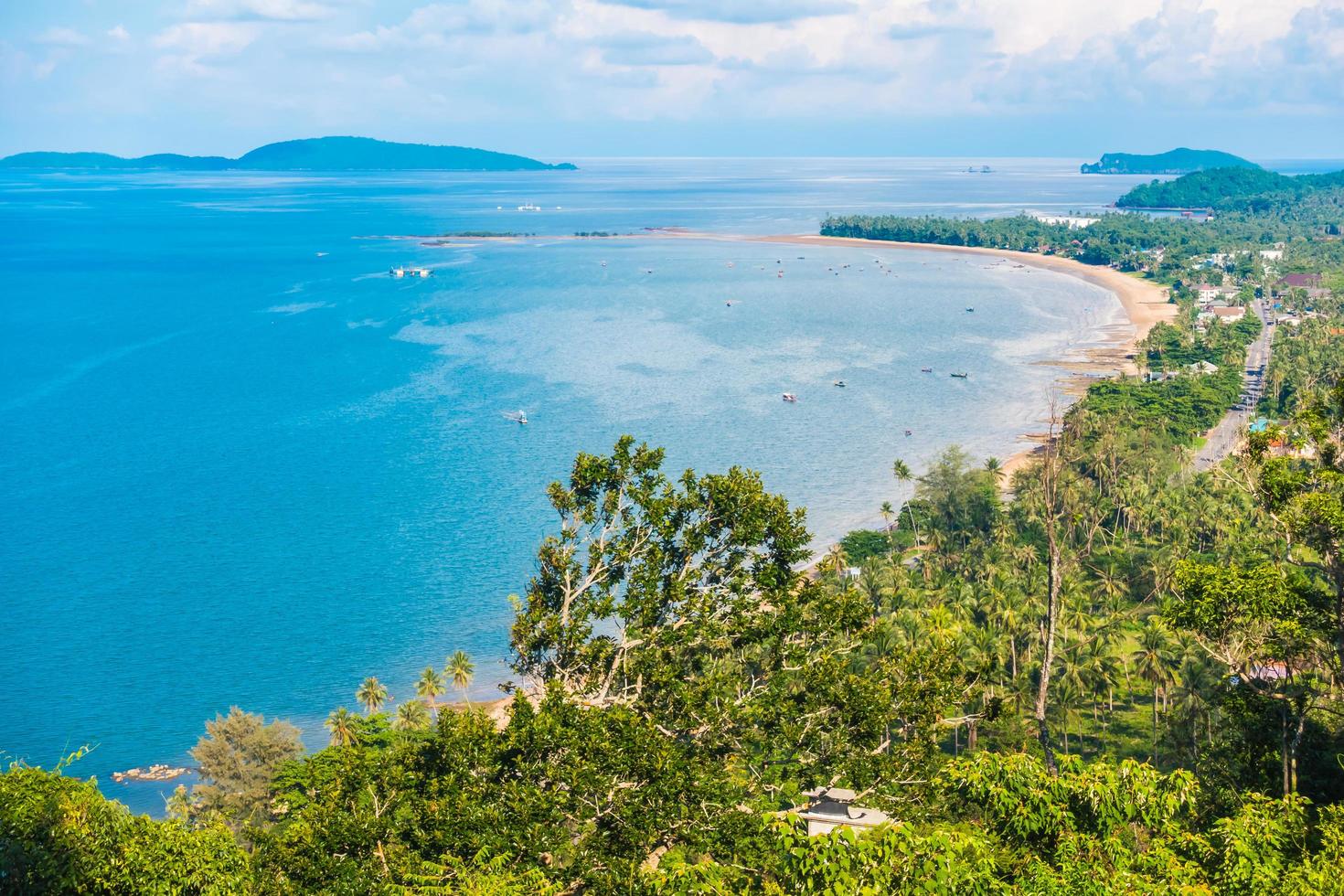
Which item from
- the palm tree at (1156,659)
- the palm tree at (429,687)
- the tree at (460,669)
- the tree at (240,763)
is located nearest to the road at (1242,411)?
the palm tree at (1156,659)

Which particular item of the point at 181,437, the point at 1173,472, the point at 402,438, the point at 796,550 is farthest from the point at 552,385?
the point at 796,550

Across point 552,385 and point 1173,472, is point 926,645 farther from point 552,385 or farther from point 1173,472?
point 552,385

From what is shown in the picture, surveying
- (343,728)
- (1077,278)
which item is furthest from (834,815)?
(1077,278)

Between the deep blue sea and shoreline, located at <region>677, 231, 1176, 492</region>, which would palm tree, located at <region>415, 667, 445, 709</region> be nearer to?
the deep blue sea

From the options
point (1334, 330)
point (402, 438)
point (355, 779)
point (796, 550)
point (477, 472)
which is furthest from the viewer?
point (1334, 330)

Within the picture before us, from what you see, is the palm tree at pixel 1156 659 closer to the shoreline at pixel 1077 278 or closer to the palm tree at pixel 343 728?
the shoreline at pixel 1077 278

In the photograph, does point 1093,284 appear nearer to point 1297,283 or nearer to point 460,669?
point 1297,283
